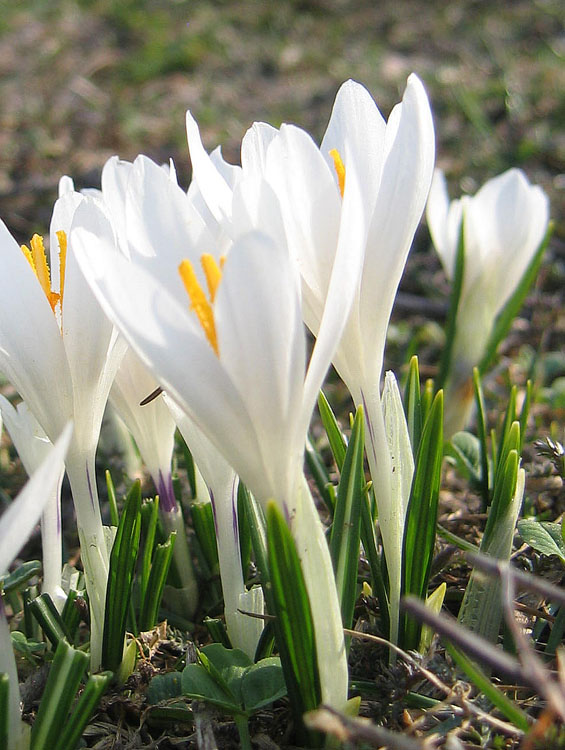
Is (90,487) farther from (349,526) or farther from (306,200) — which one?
(306,200)

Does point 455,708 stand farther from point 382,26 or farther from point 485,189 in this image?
point 382,26

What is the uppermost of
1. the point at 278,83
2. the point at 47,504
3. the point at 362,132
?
the point at 278,83

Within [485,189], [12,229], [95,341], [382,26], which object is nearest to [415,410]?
[95,341]

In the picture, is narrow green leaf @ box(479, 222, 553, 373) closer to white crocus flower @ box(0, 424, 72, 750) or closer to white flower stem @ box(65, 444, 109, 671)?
white flower stem @ box(65, 444, 109, 671)

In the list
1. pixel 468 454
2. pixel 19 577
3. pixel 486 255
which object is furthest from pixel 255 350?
pixel 486 255

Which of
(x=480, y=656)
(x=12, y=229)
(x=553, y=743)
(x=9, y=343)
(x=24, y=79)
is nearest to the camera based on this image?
(x=480, y=656)

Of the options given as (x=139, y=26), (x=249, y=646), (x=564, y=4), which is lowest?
(x=249, y=646)

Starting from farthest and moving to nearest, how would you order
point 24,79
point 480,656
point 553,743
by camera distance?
point 24,79 → point 553,743 → point 480,656
